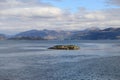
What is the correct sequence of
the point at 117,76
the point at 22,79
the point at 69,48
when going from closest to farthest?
1. the point at 22,79
2. the point at 117,76
3. the point at 69,48

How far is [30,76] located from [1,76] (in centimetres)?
557

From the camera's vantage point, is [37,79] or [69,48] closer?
[37,79]

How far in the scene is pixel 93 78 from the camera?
52.6 meters

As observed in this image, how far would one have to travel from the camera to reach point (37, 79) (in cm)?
5138

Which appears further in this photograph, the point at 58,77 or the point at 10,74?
the point at 10,74

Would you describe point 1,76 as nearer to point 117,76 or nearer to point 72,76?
point 72,76

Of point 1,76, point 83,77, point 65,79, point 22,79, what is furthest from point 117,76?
point 1,76

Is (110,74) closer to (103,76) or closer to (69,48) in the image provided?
(103,76)

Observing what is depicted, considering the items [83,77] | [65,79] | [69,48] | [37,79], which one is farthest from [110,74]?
[69,48]

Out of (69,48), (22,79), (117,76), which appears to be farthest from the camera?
(69,48)

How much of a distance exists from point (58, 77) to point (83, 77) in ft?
15.7

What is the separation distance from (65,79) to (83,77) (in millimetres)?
4427

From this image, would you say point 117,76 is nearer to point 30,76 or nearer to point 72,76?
point 72,76

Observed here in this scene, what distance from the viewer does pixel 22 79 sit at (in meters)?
51.0
